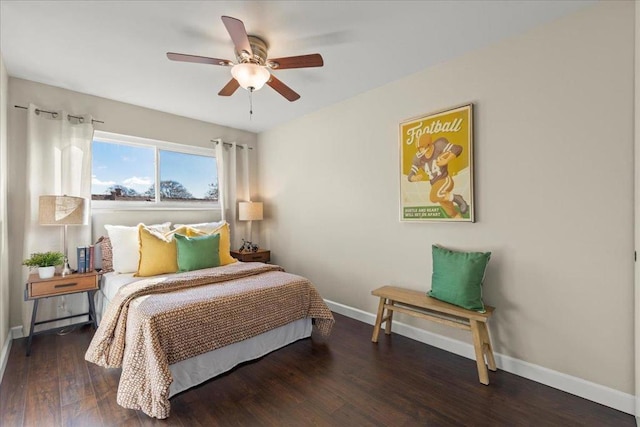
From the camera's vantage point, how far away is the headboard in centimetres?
331

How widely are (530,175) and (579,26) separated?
39.7 inches

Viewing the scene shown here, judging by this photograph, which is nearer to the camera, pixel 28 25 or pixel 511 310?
pixel 28 25

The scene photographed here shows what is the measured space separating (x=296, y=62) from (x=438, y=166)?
1.50m

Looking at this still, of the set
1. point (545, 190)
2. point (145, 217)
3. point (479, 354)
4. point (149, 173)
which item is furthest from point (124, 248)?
point (545, 190)

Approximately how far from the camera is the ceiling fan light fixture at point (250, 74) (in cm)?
209

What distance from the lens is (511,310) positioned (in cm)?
221

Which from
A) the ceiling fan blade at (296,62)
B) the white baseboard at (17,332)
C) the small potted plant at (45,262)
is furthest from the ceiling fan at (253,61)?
the white baseboard at (17,332)

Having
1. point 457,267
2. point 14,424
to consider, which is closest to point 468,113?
point 457,267

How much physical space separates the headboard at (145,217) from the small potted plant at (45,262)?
55 centimetres

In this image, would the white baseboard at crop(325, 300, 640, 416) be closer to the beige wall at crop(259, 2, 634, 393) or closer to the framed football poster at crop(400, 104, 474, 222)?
the beige wall at crop(259, 2, 634, 393)

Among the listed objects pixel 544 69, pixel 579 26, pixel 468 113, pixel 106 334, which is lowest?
pixel 106 334

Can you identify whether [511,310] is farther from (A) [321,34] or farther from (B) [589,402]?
(A) [321,34]

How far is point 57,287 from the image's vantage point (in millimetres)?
2646

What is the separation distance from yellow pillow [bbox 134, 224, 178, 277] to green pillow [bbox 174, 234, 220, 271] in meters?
0.07
